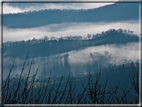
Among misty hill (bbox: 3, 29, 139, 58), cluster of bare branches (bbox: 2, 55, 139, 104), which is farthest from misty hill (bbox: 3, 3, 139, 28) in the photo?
cluster of bare branches (bbox: 2, 55, 139, 104)

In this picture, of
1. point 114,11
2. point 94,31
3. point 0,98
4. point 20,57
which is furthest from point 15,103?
point 114,11

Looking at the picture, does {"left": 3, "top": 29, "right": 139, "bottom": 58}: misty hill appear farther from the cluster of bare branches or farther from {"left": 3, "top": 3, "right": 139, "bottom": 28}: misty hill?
the cluster of bare branches

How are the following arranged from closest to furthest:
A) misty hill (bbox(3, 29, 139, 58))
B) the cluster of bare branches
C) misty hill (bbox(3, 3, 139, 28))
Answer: the cluster of bare branches, misty hill (bbox(3, 3, 139, 28)), misty hill (bbox(3, 29, 139, 58))

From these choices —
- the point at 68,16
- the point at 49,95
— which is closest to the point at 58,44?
the point at 68,16

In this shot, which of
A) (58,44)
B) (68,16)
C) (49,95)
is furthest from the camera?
(58,44)

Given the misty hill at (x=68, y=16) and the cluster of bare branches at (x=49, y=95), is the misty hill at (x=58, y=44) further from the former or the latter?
the cluster of bare branches at (x=49, y=95)

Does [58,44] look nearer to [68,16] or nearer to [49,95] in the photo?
[68,16]

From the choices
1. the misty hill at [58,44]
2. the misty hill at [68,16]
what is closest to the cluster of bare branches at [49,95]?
the misty hill at [58,44]

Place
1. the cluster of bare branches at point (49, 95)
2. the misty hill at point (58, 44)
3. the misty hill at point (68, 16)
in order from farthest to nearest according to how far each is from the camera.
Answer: the misty hill at point (58, 44) → the misty hill at point (68, 16) → the cluster of bare branches at point (49, 95)

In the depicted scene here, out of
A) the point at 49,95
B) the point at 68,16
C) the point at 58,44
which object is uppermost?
the point at 68,16
